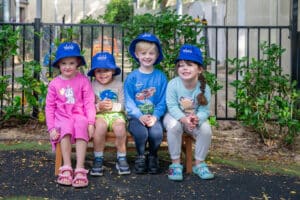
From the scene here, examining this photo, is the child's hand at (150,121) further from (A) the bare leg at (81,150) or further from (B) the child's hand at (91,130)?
(A) the bare leg at (81,150)

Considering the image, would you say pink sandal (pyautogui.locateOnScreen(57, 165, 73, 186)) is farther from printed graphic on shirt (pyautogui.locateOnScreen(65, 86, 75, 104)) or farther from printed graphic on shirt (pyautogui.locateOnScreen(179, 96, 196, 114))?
printed graphic on shirt (pyautogui.locateOnScreen(179, 96, 196, 114))

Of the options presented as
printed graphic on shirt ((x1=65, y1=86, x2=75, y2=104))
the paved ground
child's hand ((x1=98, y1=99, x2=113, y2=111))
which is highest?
printed graphic on shirt ((x1=65, y1=86, x2=75, y2=104))

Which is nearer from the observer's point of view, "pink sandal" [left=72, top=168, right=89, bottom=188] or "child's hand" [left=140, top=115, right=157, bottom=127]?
"pink sandal" [left=72, top=168, right=89, bottom=188]

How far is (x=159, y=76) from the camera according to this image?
482 cm

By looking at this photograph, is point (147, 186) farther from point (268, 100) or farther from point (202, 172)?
point (268, 100)

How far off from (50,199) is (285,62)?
5.88 metres

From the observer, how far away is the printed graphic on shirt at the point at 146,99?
4.74 meters

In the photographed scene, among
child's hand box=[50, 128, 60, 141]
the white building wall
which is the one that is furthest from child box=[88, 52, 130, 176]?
the white building wall

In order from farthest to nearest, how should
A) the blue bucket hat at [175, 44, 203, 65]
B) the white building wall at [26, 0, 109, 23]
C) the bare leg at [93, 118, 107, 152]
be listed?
the white building wall at [26, 0, 109, 23]
the blue bucket hat at [175, 44, 203, 65]
the bare leg at [93, 118, 107, 152]

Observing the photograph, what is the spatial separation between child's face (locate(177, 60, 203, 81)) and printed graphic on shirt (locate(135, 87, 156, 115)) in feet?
1.04

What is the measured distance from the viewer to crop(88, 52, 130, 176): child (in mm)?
4551

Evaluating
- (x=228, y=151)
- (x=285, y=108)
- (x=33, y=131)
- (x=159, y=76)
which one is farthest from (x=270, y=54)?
(x=33, y=131)

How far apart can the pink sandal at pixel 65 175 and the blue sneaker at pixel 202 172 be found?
1133 mm

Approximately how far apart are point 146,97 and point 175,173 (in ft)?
2.56
